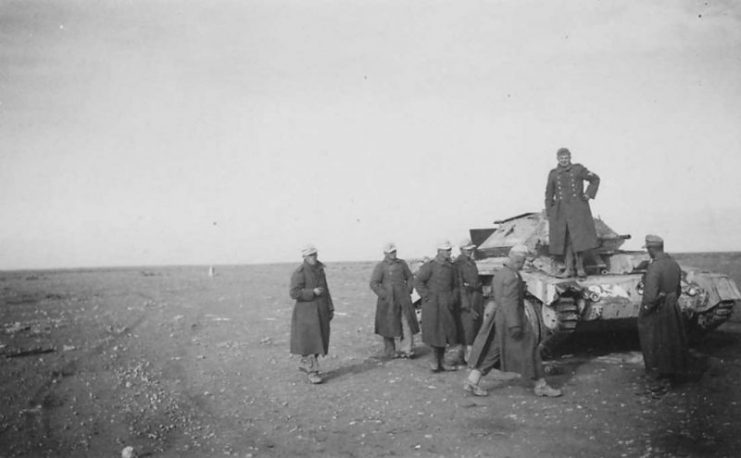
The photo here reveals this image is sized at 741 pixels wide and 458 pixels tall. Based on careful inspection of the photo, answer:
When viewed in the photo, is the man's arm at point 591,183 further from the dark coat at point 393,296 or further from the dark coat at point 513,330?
the dark coat at point 393,296

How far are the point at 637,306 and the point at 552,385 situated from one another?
6.32ft

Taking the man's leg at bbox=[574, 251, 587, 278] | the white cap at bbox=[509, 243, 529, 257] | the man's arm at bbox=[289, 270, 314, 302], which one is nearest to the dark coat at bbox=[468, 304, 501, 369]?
the white cap at bbox=[509, 243, 529, 257]

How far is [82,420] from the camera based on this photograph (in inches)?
243

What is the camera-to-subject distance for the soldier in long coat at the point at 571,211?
A: 848 centimetres

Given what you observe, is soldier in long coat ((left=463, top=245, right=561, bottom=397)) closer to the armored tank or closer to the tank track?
the armored tank

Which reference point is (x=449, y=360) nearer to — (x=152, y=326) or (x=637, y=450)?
(x=637, y=450)

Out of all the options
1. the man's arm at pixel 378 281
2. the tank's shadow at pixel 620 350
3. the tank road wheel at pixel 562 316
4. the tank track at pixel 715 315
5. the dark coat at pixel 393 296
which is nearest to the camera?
the tank's shadow at pixel 620 350

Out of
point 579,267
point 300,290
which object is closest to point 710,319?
point 579,267

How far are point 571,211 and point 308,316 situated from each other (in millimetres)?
4370

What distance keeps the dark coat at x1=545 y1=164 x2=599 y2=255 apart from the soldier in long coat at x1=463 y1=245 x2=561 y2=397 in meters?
2.55

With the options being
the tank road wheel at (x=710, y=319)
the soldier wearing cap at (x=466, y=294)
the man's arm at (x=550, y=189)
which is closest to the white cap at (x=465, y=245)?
the soldier wearing cap at (x=466, y=294)

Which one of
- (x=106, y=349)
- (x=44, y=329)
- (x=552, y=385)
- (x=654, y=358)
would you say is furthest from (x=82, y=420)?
(x=44, y=329)

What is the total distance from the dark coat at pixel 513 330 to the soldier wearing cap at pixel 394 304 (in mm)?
3155

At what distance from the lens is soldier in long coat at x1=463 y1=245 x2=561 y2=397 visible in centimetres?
628
